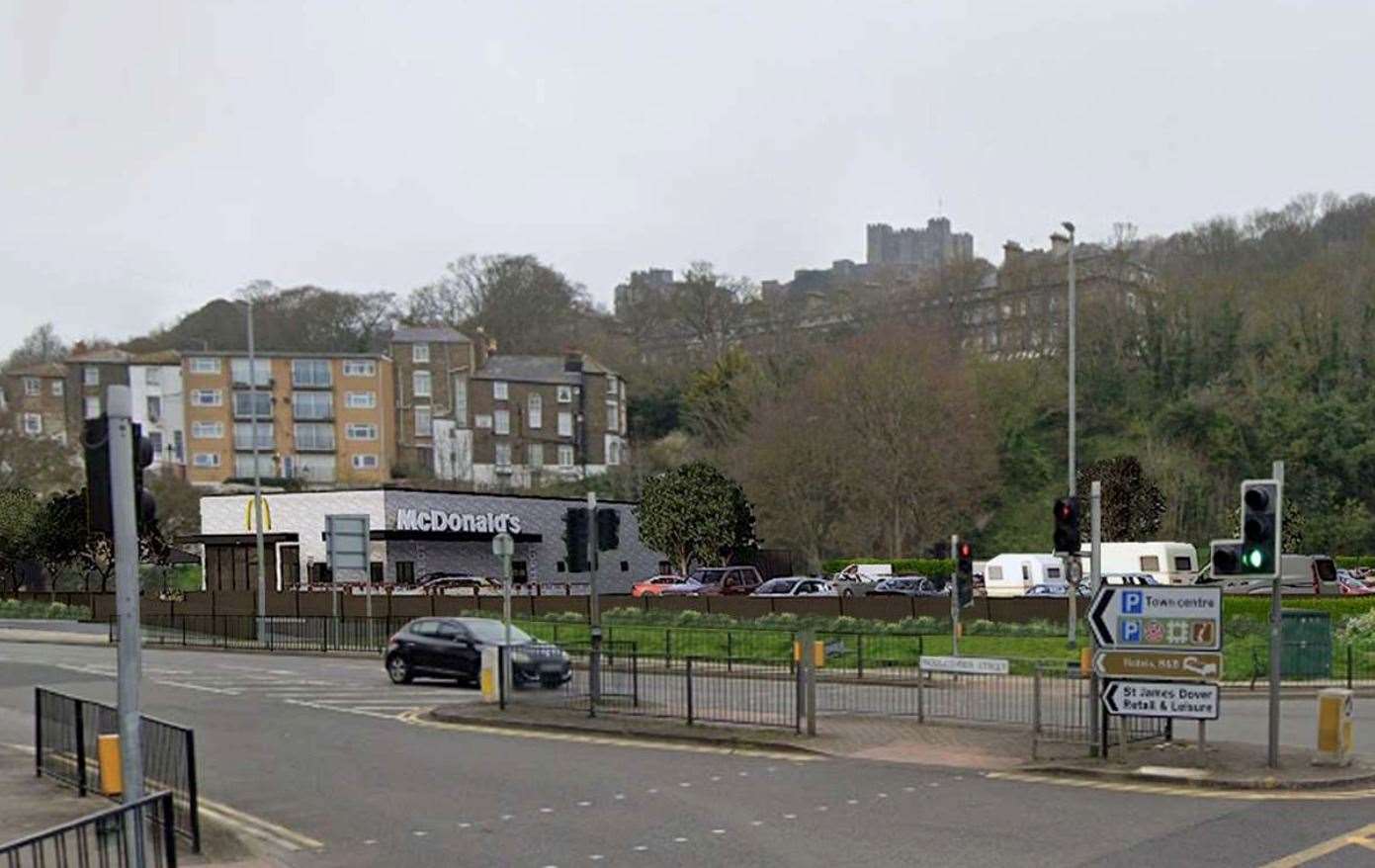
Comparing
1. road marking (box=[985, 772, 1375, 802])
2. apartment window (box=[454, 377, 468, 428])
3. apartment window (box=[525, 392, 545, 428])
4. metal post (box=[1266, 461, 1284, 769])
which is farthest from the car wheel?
apartment window (box=[525, 392, 545, 428])


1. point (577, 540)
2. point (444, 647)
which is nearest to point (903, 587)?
point (444, 647)

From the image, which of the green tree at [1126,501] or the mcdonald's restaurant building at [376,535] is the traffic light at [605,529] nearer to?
the mcdonald's restaurant building at [376,535]

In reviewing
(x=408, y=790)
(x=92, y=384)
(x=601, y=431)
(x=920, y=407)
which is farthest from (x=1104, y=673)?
(x=92, y=384)

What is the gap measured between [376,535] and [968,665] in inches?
1760

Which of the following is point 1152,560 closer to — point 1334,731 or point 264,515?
point 1334,731

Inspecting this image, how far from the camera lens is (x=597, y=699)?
23.2 meters

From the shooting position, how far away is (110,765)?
14.8m

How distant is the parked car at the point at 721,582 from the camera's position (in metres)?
54.3

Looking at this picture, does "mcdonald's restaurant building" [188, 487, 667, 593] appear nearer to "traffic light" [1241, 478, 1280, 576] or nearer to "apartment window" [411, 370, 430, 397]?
"apartment window" [411, 370, 430, 397]

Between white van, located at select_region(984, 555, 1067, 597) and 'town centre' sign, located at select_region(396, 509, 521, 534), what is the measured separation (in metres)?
21.1

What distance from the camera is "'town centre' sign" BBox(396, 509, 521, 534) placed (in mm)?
63581

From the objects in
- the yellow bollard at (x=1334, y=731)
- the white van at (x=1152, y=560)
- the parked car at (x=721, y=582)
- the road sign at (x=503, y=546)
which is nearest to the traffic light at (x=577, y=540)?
the road sign at (x=503, y=546)

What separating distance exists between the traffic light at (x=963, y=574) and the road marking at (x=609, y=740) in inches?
544

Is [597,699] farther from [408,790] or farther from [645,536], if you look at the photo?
[645,536]
